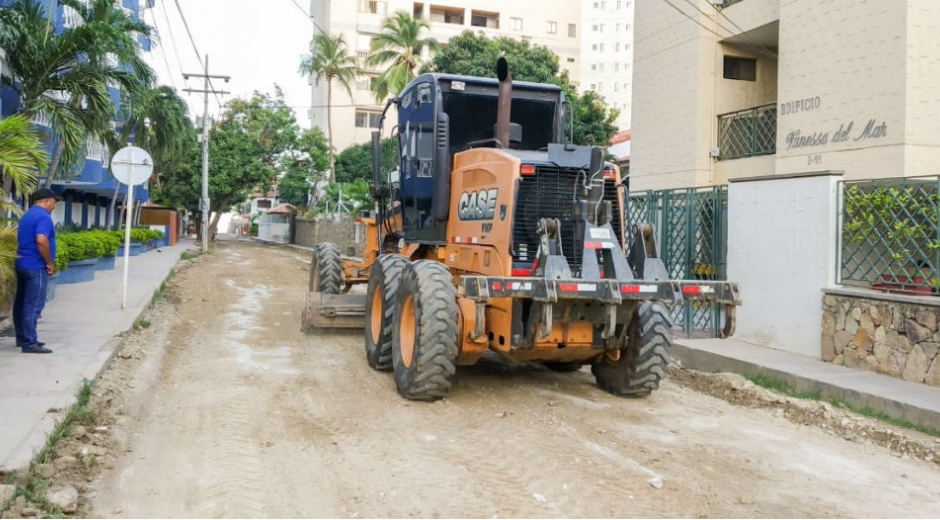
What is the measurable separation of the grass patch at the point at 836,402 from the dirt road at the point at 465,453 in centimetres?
80

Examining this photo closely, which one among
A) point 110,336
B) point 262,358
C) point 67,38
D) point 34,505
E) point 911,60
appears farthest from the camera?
point 67,38

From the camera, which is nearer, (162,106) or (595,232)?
(595,232)

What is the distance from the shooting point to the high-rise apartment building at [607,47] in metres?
84.9

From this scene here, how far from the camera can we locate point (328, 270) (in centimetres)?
1186

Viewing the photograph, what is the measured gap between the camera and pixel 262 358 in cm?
936

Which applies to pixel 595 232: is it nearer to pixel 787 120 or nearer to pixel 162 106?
pixel 787 120

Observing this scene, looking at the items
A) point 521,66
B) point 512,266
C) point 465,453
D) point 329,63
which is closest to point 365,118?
point 329,63

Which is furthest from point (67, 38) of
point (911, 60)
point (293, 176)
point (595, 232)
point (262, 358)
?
point (293, 176)

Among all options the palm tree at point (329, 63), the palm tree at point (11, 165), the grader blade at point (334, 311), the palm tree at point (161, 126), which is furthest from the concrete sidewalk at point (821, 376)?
the palm tree at point (329, 63)

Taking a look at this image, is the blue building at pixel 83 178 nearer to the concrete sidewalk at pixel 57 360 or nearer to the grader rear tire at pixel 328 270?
the concrete sidewalk at pixel 57 360

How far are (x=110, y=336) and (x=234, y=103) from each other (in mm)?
41086

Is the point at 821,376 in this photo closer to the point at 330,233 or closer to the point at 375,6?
the point at 330,233

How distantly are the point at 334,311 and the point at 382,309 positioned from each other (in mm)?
2670

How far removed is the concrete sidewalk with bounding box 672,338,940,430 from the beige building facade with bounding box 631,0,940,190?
4.54m
